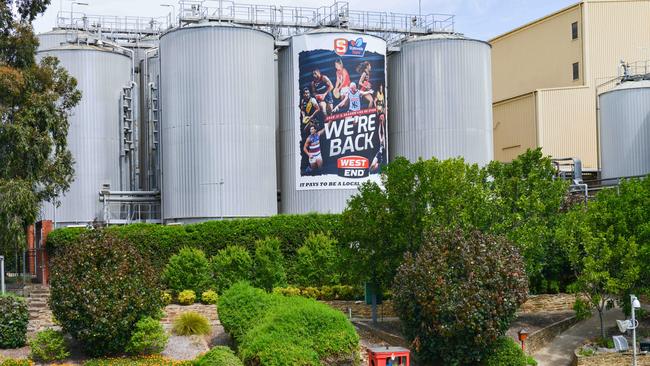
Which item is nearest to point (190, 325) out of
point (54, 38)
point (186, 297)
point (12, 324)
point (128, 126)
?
point (186, 297)

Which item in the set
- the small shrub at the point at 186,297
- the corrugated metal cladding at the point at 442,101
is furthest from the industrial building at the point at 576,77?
the small shrub at the point at 186,297

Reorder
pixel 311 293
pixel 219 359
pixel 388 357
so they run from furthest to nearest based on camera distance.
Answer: pixel 311 293
pixel 388 357
pixel 219 359

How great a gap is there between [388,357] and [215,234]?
16.5 metres

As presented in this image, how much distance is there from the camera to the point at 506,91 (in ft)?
216

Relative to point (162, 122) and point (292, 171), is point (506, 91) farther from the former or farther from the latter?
point (162, 122)

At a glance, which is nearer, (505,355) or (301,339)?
(301,339)

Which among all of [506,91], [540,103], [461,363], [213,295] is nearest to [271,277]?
[213,295]

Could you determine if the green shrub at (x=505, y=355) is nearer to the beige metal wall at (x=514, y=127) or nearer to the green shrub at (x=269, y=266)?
the green shrub at (x=269, y=266)

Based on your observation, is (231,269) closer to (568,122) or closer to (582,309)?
(582,309)

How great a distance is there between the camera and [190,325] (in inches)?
1218

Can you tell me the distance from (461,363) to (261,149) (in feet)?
67.2

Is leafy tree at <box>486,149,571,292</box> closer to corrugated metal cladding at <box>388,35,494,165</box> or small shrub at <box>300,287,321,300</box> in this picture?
small shrub at <box>300,287,321,300</box>

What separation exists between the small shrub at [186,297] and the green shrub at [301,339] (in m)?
9.93

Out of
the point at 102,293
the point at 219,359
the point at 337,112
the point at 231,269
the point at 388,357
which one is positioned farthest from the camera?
the point at 337,112
